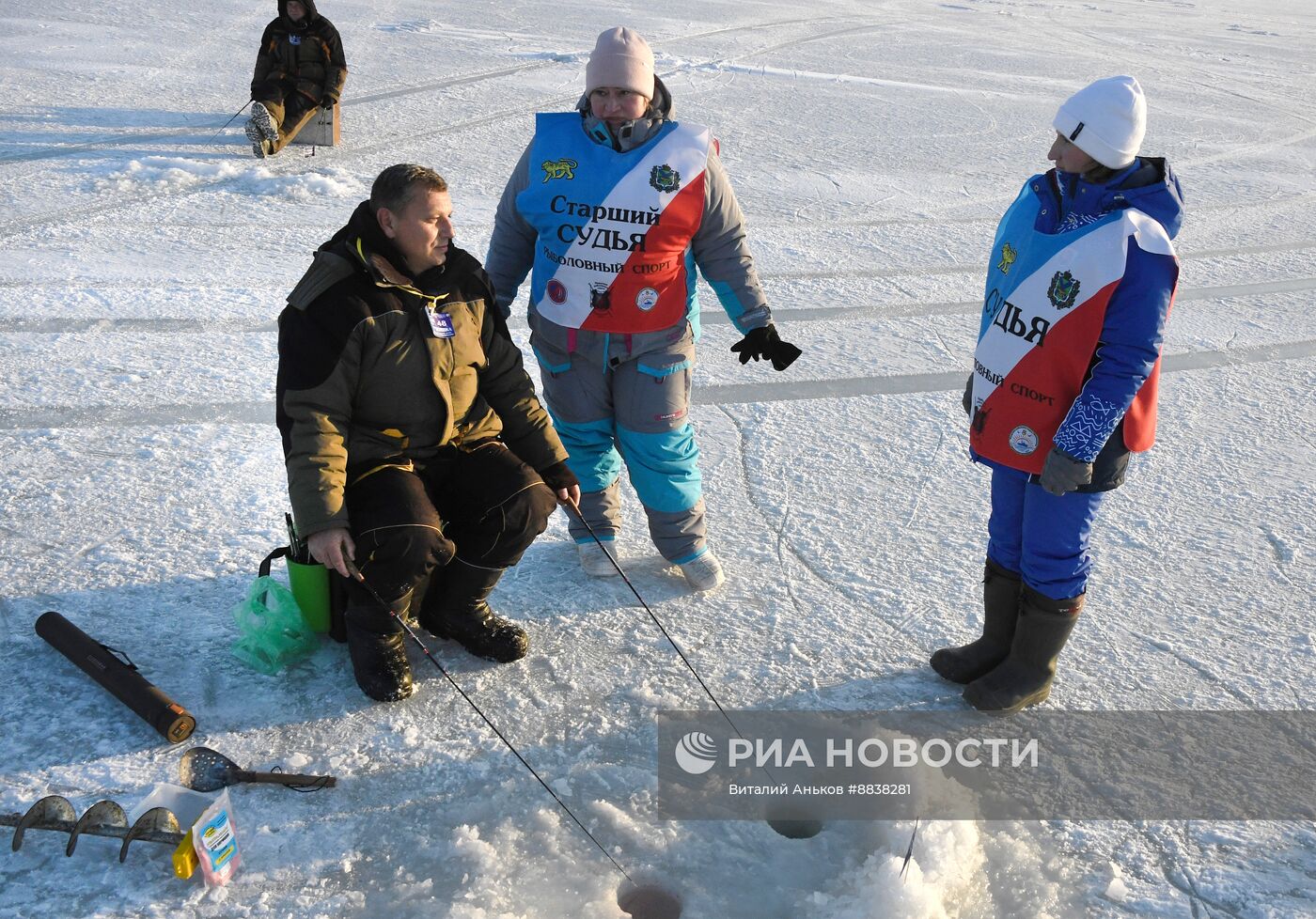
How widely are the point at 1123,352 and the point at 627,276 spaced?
138 centimetres

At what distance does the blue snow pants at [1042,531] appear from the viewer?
2.91 m

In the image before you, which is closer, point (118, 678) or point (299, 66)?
point (118, 678)

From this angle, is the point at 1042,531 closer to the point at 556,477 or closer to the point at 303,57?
the point at 556,477

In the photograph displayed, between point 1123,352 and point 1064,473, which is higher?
point 1123,352

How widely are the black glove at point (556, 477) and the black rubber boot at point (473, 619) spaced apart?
11.3 inches

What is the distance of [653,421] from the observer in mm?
3492

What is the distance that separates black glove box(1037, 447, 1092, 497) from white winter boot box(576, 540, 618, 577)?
1446 millimetres

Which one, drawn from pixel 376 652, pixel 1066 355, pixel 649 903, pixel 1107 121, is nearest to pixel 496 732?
pixel 376 652

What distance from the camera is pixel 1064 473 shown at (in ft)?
9.06

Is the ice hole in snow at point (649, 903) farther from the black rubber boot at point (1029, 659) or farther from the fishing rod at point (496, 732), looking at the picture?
the black rubber boot at point (1029, 659)

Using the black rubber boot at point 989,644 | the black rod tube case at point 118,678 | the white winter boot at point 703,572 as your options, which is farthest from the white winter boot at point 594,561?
the black rod tube case at point 118,678

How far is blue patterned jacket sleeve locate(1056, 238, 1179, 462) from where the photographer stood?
8.68ft

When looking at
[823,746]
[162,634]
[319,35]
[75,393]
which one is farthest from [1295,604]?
[319,35]

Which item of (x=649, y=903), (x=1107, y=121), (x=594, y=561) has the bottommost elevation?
(x=649, y=903)
